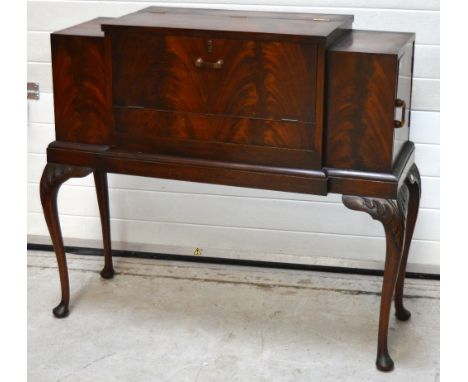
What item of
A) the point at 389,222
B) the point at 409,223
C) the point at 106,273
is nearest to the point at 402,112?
the point at 389,222

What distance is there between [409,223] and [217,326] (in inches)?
33.1

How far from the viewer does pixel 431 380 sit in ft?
9.12

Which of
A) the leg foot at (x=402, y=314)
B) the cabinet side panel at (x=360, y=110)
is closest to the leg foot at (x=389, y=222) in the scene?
the cabinet side panel at (x=360, y=110)

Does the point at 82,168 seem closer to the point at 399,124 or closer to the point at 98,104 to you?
the point at 98,104

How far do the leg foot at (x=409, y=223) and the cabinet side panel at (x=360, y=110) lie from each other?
367mm

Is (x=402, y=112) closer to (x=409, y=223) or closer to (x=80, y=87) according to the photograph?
(x=409, y=223)

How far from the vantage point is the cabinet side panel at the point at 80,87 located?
110 inches

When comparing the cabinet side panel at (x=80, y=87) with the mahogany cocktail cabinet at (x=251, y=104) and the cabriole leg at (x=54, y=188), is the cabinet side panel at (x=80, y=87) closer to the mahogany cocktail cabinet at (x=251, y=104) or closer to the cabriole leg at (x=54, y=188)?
the mahogany cocktail cabinet at (x=251, y=104)

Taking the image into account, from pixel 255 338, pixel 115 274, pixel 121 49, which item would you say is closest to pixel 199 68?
pixel 121 49

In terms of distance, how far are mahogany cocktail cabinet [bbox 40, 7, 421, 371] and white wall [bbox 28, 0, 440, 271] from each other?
1.50 ft

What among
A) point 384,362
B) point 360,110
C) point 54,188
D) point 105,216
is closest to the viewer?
point 360,110

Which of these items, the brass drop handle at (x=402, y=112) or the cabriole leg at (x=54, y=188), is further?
the cabriole leg at (x=54, y=188)

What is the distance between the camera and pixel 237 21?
277cm
